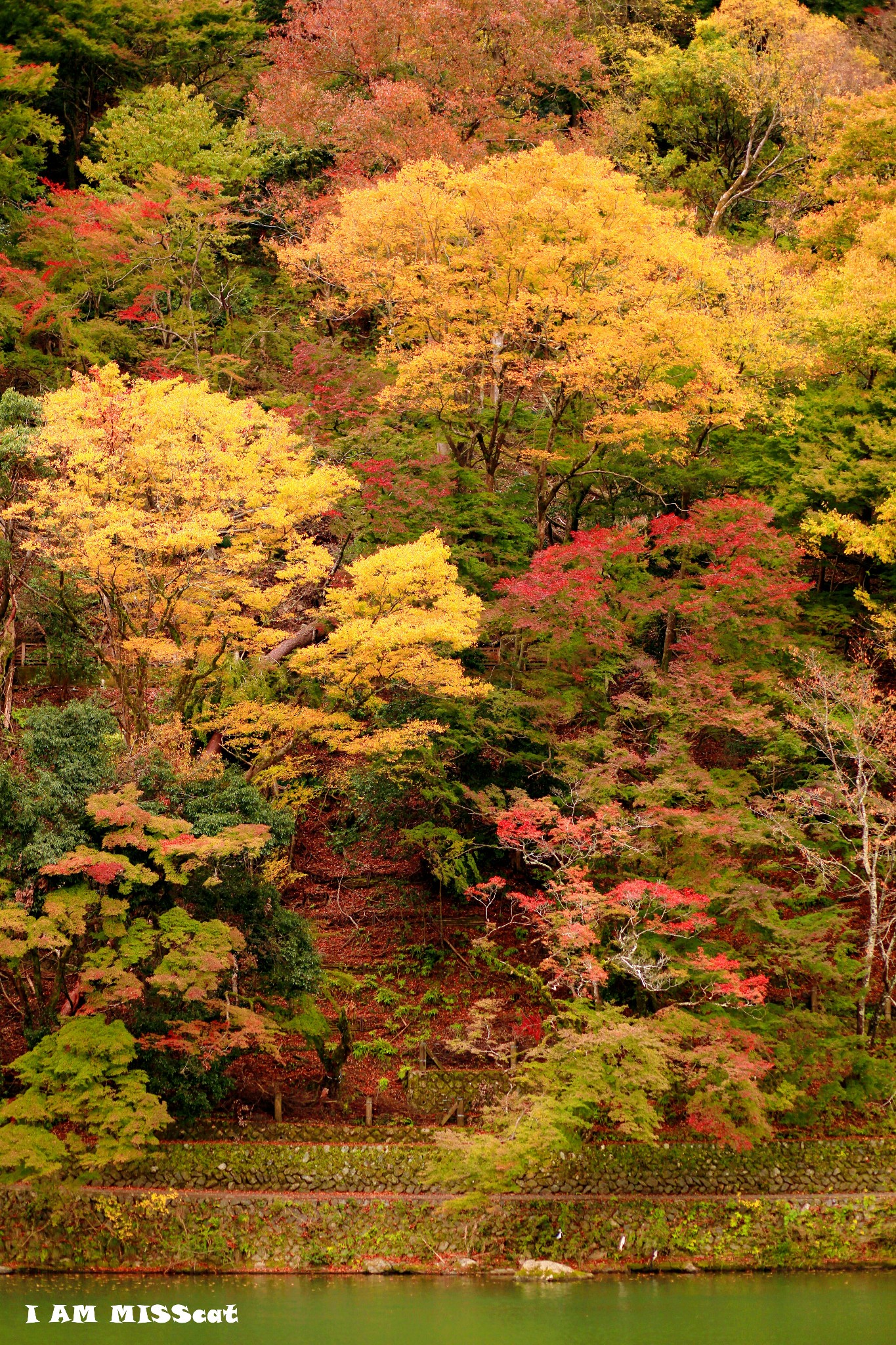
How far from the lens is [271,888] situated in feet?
59.4

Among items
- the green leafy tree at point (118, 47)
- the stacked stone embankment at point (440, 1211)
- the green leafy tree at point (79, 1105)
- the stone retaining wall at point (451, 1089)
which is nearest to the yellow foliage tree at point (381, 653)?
the stone retaining wall at point (451, 1089)

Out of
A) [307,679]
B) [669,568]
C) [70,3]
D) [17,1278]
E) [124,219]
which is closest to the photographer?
[17,1278]

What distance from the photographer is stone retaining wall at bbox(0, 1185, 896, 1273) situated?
16.3 m

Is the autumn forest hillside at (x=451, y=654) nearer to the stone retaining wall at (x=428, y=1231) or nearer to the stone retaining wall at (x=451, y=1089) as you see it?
the stone retaining wall at (x=451, y=1089)

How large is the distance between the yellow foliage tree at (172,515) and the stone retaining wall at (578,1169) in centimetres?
581

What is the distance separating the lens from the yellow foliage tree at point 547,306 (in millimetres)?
22328

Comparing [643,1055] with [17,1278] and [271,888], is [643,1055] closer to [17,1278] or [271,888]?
[271,888]

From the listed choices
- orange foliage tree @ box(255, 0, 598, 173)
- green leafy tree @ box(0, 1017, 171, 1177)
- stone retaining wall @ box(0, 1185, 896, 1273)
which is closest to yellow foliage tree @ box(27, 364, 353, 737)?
green leafy tree @ box(0, 1017, 171, 1177)

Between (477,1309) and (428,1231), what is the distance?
1736mm

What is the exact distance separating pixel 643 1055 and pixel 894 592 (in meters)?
10.8

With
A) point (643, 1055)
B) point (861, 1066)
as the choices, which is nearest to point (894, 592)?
point (861, 1066)

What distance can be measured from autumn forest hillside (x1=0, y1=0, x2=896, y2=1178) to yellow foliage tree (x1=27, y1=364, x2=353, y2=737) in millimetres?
80

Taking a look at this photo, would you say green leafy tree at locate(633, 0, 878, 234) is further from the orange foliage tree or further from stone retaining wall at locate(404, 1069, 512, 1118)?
stone retaining wall at locate(404, 1069, 512, 1118)

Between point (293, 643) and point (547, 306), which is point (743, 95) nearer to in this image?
point (547, 306)
